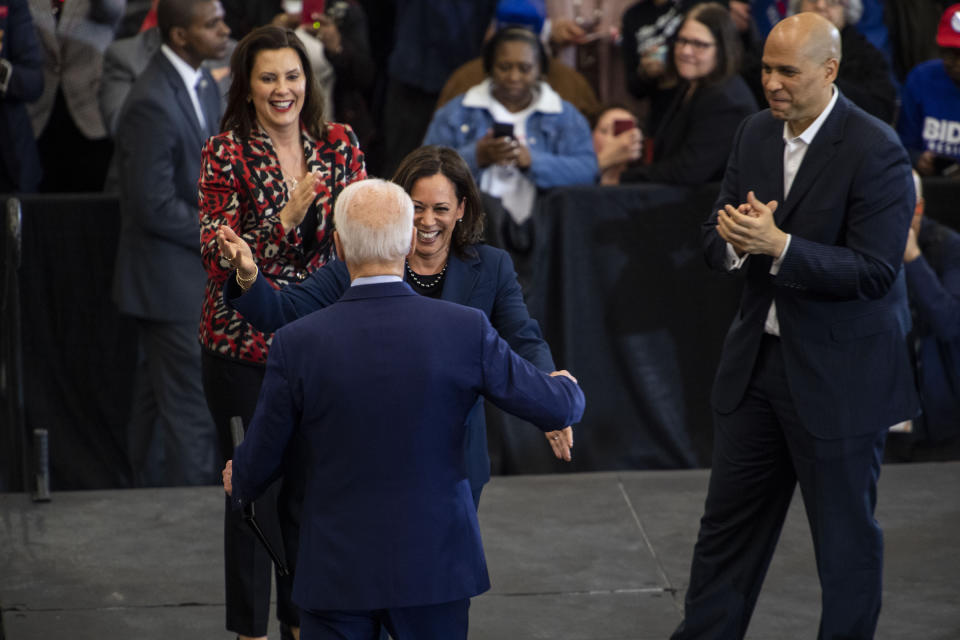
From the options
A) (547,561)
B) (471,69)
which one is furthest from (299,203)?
(471,69)

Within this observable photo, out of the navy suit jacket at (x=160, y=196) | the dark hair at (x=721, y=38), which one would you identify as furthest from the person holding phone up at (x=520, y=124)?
the navy suit jacket at (x=160, y=196)

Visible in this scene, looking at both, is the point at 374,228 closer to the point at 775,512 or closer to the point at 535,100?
the point at 775,512

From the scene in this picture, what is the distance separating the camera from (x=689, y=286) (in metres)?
6.46

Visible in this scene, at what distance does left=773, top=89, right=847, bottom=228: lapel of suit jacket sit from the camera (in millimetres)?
3982

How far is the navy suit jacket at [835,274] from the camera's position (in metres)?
3.92

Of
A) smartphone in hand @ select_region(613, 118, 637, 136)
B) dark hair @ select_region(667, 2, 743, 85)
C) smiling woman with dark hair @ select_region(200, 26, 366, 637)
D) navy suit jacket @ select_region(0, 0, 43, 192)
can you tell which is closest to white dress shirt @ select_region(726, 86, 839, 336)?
smiling woman with dark hair @ select_region(200, 26, 366, 637)

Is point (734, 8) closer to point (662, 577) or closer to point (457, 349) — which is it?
point (662, 577)

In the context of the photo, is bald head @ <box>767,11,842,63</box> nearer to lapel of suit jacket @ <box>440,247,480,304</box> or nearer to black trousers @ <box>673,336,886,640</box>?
black trousers @ <box>673,336,886,640</box>

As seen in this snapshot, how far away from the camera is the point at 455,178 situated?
390 cm

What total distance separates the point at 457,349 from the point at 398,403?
0.18m

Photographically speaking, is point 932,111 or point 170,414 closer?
point 170,414

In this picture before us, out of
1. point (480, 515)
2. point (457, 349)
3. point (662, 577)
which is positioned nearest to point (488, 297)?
point (457, 349)

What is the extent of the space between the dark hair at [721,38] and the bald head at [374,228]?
342 centimetres

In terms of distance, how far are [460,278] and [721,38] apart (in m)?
2.90
